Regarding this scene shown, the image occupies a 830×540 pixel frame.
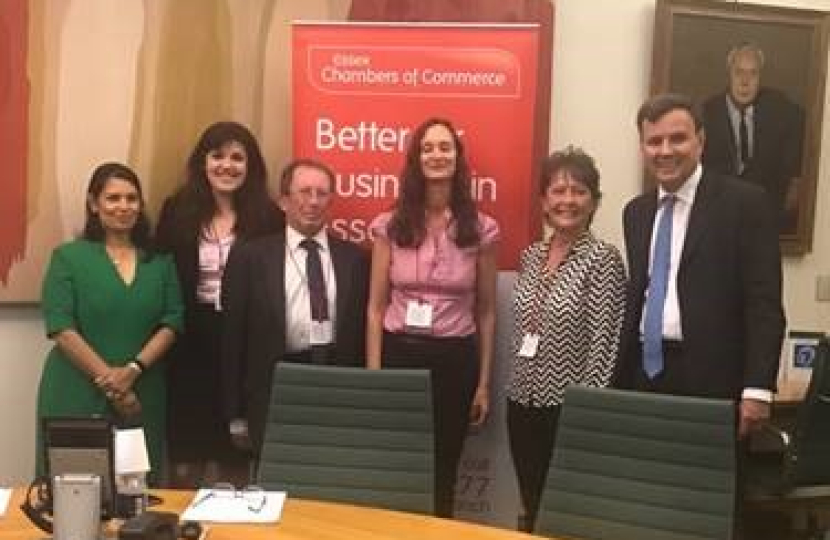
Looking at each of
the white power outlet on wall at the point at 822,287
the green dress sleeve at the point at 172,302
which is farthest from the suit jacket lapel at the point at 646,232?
the white power outlet on wall at the point at 822,287

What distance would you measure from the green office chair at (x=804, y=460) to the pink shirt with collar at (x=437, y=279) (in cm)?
106

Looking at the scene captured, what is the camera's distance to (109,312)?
3.75 metres

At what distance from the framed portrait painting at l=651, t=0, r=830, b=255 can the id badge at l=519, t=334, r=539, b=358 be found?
150cm

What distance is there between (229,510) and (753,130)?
3084 millimetres

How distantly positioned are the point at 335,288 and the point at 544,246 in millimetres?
682

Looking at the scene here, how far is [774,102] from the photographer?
470 centimetres

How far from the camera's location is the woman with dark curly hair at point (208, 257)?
3.86 meters

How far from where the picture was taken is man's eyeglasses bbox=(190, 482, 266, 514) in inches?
95.5

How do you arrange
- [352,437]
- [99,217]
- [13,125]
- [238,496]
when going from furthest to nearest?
[13,125]
[99,217]
[352,437]
[238,496]

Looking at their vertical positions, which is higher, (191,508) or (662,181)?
(662,181)

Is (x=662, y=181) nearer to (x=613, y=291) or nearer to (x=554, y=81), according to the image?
(x=613, y=291)

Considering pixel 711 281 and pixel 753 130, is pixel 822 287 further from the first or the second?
pixel 711 281

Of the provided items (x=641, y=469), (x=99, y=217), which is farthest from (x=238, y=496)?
(x=99, y=217)

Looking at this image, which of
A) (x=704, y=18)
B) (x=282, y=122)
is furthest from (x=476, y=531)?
(x=704, y=18)
